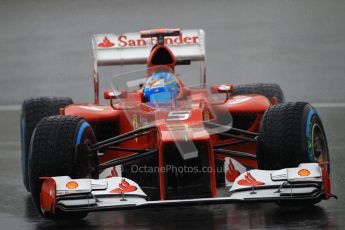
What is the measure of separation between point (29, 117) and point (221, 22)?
931cm

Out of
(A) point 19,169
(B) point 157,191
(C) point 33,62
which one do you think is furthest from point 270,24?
(B) point 157,191

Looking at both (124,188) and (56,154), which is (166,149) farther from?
(56,154)

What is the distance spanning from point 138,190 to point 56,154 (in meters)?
0.79

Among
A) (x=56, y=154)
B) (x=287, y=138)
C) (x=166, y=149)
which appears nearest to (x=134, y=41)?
(x=166, y=149)

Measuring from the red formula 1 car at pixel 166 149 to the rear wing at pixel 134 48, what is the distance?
1291 millimetres

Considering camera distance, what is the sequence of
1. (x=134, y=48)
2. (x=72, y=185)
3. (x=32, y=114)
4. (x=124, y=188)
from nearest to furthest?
1. (x=72, y=185)
2. (x=124, y=188)
3. (x=32, y=114)
4. (x=134, y=48)

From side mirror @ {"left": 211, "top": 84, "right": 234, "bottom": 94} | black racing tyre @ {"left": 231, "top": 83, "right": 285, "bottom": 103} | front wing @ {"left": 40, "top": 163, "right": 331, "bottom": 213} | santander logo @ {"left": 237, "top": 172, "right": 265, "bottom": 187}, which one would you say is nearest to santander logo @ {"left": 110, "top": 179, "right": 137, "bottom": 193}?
front wing @ {"left": 40, "top": 163, "right": 331, "bottom": 213}

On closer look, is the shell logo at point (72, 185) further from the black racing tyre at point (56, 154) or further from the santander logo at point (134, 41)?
the santander logo at point (134, 41)

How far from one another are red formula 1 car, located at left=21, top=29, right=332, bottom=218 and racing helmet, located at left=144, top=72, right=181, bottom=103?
1cm

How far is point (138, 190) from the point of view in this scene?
855cm

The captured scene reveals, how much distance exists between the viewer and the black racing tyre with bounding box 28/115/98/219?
28.3ft

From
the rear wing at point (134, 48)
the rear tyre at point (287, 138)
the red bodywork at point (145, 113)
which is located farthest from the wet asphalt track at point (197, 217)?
the rear wing at point (134, 48)

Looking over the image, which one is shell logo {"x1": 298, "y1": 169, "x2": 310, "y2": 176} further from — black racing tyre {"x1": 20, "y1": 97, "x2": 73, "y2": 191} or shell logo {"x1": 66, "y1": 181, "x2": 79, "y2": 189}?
black racing tyre {"x1": 20, "y1": 97, "x2": 73, "y2": 191}

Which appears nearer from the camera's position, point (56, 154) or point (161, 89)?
point (56, 154)
